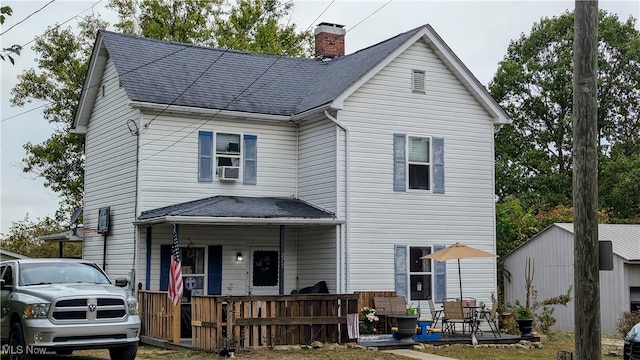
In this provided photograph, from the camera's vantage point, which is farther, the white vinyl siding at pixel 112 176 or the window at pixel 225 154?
the window at pixel 225 154

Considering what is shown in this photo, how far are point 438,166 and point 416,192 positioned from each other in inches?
40.8

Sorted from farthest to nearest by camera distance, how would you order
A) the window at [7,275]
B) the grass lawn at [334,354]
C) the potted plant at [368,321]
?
1. the potted plant at [368,321]
2. the grass lawn at [334,354]
3. the window at [7,275]

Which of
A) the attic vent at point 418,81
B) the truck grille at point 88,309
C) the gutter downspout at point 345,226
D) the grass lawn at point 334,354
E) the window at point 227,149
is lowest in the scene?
the grass lawn at point 334,354

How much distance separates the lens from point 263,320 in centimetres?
1702

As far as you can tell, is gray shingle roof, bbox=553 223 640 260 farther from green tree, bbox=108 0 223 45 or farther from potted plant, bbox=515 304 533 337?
green tree, bbox=108 0 223 45

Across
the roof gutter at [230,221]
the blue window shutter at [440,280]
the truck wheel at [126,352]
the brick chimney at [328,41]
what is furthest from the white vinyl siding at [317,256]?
the truck wheel at [126,352]

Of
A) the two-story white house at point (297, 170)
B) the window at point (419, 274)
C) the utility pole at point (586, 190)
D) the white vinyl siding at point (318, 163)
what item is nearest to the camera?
the utility pole at point (586, 190)

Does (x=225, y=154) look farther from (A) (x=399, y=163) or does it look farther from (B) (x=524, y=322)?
(B) (x=524, y=322)

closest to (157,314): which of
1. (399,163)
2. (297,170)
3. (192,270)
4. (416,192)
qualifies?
(192,270)

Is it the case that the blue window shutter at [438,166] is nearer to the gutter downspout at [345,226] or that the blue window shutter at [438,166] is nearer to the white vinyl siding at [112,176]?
the gutter downspout at [345,226]

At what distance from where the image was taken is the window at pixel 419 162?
22.3 m

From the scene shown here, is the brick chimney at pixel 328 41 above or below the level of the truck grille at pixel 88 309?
above

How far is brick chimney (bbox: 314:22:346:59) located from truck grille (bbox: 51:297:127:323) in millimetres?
15595

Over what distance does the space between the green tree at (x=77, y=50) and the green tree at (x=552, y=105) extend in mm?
13692
